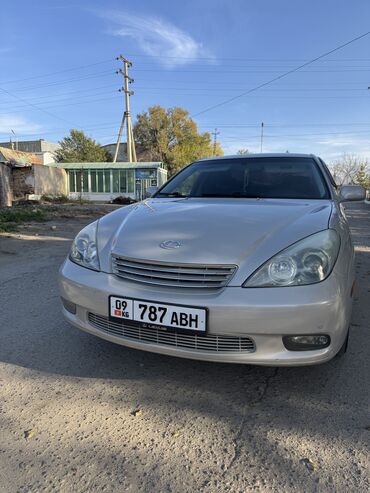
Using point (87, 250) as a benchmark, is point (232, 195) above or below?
above

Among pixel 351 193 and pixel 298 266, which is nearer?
pixel 298 266

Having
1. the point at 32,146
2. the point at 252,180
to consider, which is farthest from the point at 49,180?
the point at 32,146

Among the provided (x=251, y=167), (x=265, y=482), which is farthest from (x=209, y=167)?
(x=265, y=482)

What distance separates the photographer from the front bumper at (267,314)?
1942mm

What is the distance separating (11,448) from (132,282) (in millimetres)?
982

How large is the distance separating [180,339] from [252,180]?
1840mm

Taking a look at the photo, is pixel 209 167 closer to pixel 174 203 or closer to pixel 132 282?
pixel 174 203

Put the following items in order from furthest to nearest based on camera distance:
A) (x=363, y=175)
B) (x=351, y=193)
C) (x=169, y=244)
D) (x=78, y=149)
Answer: (x=363, y=175) < (x=78, y=149) < (x=351, y=193) < (x=169, y=244)

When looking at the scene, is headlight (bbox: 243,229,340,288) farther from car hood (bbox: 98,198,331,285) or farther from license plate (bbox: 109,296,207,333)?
license plate (bbox: 109,296,207,333)

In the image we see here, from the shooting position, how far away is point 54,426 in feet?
6.50

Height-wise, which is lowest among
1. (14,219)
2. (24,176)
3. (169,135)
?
(14,219)

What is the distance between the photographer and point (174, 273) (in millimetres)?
2133

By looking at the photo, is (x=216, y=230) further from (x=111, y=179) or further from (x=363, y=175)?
(x=363, y=175)

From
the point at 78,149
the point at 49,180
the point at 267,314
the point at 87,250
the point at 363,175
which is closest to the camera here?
the point at 267,314
